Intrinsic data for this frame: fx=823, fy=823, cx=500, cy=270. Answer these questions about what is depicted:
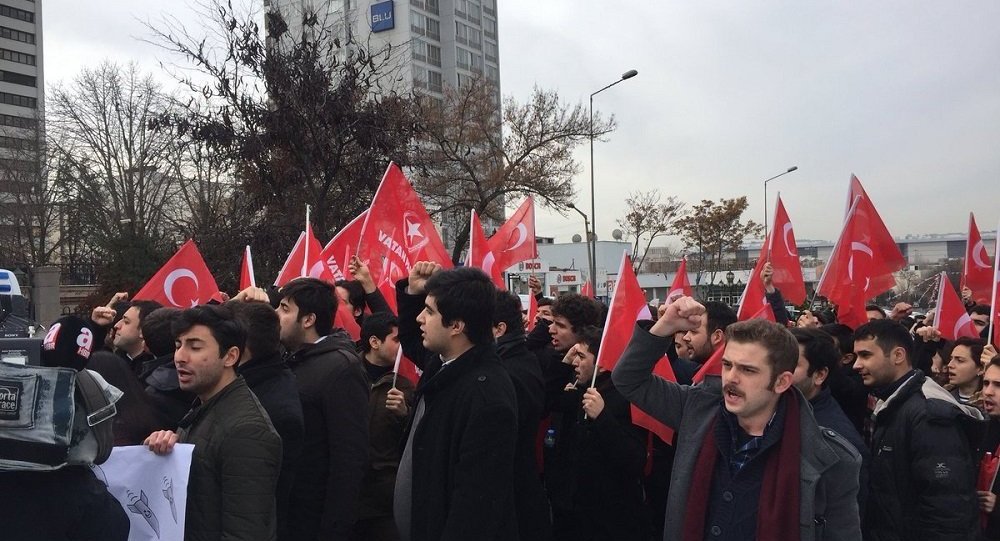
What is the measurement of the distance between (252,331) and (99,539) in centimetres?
134

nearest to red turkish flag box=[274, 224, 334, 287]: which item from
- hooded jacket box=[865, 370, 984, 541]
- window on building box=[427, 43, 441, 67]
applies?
hooded jacket box=[865, 370, 984, 541]

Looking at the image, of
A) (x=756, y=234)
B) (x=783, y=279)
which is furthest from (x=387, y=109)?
(x=756, y=234)

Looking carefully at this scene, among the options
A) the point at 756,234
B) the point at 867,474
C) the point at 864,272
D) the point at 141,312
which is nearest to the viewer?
the point at 867,474

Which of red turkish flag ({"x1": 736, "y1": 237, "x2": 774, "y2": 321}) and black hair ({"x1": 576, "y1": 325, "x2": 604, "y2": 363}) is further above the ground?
red turkish flag ({"x1": 736, "y1": 237, "x2": 774, "y2": 321})

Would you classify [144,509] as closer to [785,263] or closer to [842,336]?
[842,336]

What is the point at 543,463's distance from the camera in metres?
5.08

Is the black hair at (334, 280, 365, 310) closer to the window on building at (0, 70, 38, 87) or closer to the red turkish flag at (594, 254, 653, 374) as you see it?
the red turkish flag at (594, 254, 653, 374)

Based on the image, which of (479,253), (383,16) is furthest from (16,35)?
(479,253)

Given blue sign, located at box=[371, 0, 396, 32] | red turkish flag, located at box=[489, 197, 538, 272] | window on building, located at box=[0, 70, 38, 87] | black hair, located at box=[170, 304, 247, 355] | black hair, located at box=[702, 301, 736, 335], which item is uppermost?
blue sign, located at box=[371, 0, 396, 32]

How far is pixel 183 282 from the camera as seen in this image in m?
7.60

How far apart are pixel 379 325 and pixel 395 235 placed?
2.00 meters

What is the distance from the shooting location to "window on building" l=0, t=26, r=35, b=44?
87.4 meters

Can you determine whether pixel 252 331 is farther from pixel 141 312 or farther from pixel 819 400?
pixel 819 400

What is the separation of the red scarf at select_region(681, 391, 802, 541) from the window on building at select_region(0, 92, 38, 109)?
9819 centimetres
